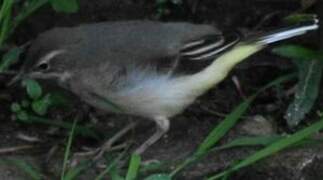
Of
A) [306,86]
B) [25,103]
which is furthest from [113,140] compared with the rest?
[306,86]

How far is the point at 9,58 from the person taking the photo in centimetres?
498

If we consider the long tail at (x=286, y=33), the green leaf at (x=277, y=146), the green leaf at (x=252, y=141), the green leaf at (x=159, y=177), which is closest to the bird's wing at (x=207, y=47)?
the long tail at (x=286, y=33)

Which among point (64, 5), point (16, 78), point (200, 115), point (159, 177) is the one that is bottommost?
point (200, 115)

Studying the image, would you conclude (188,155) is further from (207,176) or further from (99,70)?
(99,70)

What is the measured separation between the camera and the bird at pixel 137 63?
4.73 m

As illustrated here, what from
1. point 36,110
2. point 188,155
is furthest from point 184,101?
point 36,110

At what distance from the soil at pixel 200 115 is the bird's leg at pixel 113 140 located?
4 centimetres

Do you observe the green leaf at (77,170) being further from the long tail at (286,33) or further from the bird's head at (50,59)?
the long tail at (286,33)

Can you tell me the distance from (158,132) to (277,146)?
576mm

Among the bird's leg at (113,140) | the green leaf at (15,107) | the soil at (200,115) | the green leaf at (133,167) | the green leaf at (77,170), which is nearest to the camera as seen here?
the green leaf at (133,167)

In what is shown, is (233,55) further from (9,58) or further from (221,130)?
(9,58)

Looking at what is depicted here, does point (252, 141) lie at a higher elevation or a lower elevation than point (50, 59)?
lower

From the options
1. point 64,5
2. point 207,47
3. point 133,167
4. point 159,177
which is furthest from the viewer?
point 64,5

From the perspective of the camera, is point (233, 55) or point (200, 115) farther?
point (200, 115)
